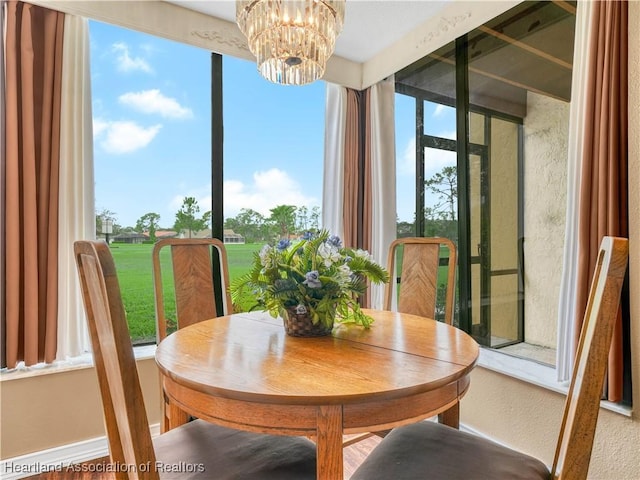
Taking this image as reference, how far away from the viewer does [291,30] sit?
1.55 m

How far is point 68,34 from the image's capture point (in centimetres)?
213

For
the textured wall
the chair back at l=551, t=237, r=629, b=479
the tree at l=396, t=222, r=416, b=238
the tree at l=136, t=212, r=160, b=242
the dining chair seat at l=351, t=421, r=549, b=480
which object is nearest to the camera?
the chair back at l=551, t=237, r=629, b=479

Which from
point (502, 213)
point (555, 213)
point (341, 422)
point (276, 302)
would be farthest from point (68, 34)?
point (555, 213)

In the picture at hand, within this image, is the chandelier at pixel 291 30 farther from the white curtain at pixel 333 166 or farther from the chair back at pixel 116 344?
the white curtain at pixel 333 166

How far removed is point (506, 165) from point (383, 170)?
0.95 meters

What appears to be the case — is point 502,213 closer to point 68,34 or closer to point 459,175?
point 459,175

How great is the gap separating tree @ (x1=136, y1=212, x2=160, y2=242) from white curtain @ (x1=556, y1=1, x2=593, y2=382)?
243 cm

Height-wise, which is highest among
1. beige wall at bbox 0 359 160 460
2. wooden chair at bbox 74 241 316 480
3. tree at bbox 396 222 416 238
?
tree at bbox 396 222 416 238

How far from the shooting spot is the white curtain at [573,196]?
1.75 m

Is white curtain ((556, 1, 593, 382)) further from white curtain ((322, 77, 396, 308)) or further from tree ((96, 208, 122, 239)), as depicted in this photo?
tree ((96, 208, 122, 239))

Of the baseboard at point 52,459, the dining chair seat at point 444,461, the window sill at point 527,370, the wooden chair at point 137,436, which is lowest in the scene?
the baseboard at point 52,459

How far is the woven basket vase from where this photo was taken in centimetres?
133

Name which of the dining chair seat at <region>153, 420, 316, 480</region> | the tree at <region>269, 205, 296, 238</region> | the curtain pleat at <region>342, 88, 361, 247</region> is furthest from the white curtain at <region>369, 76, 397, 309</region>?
the dining chair seat at <region>153, 420, 316, 480</region>

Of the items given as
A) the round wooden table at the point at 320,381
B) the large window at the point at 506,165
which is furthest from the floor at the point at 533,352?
the round wooden table at the point at 320,381
